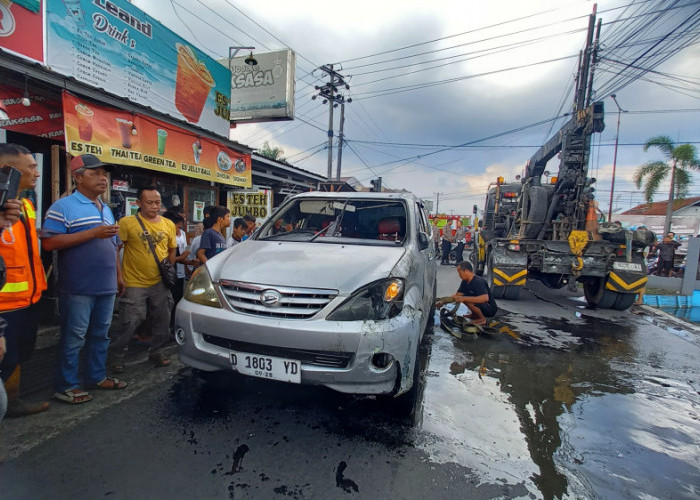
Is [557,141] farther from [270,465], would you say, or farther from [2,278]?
[2,278]

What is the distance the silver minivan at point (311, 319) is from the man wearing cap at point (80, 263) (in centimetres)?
69

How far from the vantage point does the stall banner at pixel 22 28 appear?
13.5 ft

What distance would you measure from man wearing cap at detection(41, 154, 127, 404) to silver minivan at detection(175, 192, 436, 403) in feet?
2.27

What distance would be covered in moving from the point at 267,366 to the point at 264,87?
388 inches

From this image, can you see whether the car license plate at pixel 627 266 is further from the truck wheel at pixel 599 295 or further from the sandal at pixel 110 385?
the sandal at pixel 110 385

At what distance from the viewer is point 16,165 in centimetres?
220

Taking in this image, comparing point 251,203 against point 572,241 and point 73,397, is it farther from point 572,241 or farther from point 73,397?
point 572,241

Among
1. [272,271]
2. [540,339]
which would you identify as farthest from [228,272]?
[540,339]

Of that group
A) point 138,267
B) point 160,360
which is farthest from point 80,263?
point 160,360

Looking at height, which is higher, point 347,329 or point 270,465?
point 347,329

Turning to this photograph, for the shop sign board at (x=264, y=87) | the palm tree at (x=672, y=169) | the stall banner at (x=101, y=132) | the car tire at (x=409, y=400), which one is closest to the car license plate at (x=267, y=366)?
the car tire at (x=409, y=400)

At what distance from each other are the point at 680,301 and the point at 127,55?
1242 cm

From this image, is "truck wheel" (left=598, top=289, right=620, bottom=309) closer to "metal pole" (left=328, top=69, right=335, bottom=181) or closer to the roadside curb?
the roadside curb

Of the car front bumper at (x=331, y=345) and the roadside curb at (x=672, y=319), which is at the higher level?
the car front bumper at (x=331, y=345)
